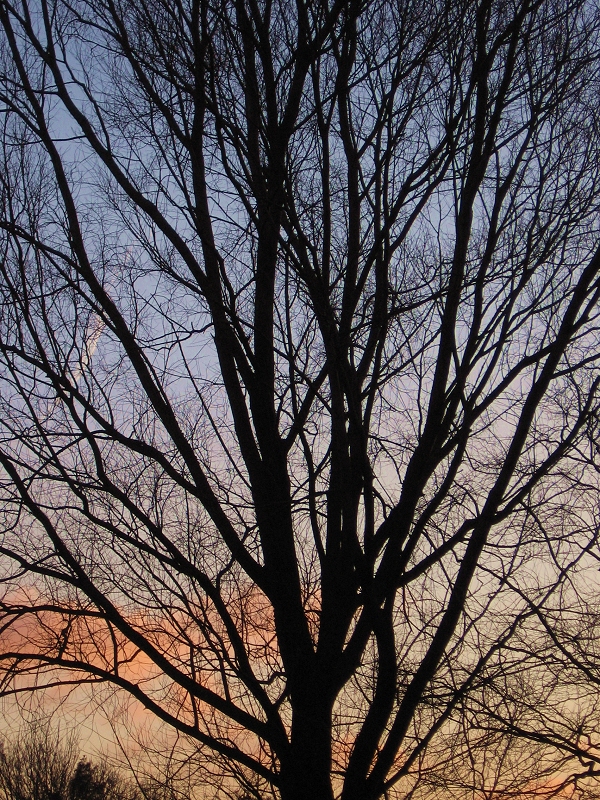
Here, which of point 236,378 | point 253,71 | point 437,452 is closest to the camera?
point 437,452

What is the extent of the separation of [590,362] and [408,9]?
2.22m

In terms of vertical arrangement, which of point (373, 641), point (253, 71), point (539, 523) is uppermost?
point (253, 71)

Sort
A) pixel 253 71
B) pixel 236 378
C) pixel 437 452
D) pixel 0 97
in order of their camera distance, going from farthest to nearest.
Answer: pixel 0 97 < pixel 236 378 < pixel 253 71 < pixel 437 452

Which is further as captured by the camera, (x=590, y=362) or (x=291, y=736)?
(x=590, y=362)

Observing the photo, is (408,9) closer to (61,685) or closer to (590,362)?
(590,362)

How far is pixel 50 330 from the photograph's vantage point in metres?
4.61

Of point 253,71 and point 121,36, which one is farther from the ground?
point 121,36

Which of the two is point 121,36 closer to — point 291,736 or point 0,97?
point 0,97

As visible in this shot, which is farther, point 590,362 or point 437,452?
point 590,362

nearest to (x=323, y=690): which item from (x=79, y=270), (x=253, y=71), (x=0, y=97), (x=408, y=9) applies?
(x=79, y=270)

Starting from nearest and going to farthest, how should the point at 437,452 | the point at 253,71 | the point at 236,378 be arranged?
the point at 437,452
the point at 253,71
the point at 236,378

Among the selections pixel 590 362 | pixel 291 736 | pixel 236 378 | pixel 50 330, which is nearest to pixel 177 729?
pixel 291 736

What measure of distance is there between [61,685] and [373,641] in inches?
70.5

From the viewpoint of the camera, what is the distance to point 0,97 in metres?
4.87
